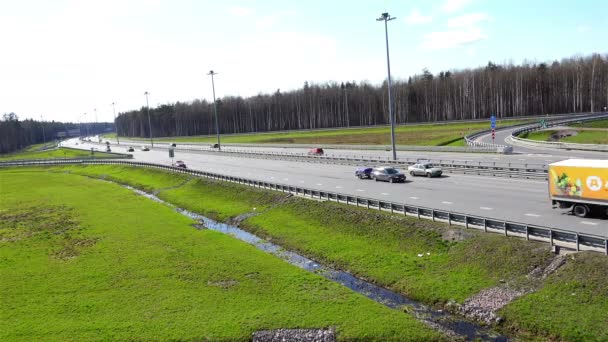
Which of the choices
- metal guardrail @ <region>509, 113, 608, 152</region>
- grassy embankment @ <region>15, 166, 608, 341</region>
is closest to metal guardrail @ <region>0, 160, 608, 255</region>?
grassy embankment @ <region>15, 166, 608, 341</region>

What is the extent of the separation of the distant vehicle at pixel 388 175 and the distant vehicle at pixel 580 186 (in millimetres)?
19893

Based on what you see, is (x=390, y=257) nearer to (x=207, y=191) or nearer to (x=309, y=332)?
(x=309, y=332)

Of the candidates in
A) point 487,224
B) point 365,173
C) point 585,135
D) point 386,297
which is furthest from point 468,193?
point 585,135

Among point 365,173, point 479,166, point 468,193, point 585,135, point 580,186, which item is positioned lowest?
point 468,193

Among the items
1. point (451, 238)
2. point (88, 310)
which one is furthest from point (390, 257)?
point (88, 310)

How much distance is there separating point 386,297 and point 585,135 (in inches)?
2415

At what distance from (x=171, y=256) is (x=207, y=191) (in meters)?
26.1

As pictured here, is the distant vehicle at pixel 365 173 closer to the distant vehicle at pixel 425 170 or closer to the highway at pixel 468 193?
the highway at pixel 468 193

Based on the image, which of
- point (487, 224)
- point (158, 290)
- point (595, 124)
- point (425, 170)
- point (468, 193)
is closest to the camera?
point (158, 290)

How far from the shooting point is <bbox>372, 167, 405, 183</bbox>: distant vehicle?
48.7 metres

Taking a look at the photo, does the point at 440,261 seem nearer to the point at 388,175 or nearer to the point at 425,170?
the point at 388,175

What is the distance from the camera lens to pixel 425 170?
50.9 m

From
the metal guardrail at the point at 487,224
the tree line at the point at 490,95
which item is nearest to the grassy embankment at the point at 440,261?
the metal guardrail at the point at 487,224

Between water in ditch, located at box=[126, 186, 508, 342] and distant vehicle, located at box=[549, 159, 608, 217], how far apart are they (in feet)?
38.7
